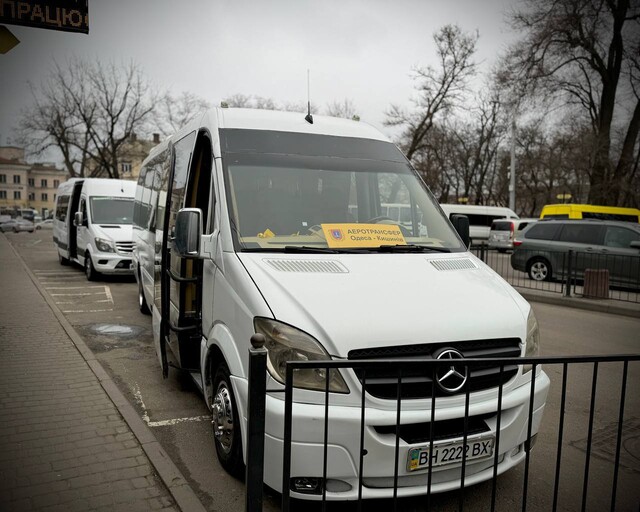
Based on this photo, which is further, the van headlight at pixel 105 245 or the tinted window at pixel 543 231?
the tinted window at pixel 543 231

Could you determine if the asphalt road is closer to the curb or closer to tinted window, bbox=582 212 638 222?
the curb

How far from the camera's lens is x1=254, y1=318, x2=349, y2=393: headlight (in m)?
2.87

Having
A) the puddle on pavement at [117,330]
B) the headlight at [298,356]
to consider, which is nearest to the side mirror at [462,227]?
the headlight at [298,356]

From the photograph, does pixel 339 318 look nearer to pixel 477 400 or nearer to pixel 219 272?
pixel 477 400

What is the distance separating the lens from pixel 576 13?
A: 23.6 meters

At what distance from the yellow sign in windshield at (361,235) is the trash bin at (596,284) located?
9220 millimetres

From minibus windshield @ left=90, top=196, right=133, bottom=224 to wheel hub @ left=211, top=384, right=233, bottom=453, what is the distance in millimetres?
11666

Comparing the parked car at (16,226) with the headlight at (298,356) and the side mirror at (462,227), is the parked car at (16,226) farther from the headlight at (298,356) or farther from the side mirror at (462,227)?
the headlight at (298,356)

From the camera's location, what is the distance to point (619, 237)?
1424 cm

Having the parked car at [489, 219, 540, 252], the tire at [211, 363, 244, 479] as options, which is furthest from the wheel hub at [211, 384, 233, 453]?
the parked car at [489, 219, 540, 252]

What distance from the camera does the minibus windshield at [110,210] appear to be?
14141 mm

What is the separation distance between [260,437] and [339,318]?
3.12 ft

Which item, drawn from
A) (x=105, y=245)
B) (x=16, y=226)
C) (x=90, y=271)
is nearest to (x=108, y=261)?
(x=105, y=245)

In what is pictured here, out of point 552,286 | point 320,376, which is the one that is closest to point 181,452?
point 320,376
